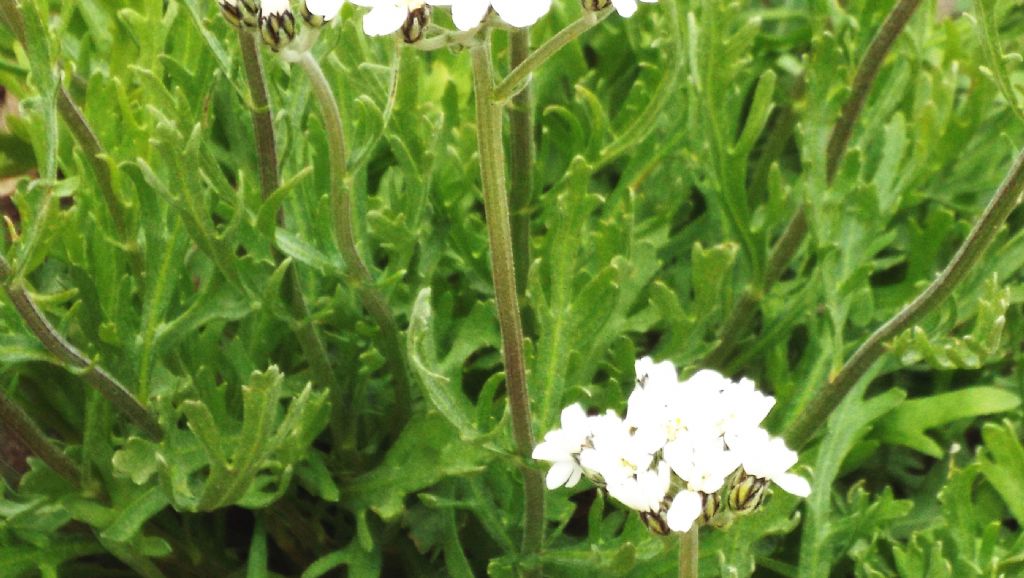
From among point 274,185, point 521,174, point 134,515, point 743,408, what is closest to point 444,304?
point 521,174

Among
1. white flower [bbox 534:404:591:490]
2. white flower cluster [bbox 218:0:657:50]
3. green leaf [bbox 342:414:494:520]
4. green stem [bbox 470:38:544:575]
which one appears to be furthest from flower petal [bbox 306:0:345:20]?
green leaf [bbox 342:414:494:520]

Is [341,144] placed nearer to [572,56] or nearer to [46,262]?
[46,262]

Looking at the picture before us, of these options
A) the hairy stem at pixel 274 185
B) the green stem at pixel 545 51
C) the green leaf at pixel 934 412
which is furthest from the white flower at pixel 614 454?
the green leaf at pixel 934 412

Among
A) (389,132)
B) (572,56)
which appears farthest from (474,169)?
(572,56)

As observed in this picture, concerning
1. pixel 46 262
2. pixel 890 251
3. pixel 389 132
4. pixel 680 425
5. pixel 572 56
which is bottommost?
pixel 680 425

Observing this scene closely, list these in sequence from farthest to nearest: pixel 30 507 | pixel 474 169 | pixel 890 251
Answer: pixel 890 251, pixel 474 169, pixel 30 507

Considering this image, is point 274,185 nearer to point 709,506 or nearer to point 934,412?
point 709,506
